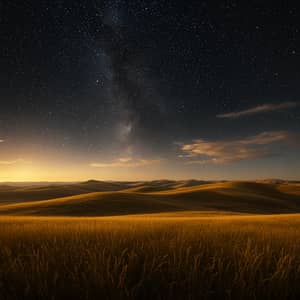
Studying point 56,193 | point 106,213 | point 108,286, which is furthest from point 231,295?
point 56,193

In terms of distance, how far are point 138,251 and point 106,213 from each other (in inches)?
1402

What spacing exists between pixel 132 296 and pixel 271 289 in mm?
1229

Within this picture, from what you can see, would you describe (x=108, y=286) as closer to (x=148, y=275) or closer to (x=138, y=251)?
(x=148, y=275)

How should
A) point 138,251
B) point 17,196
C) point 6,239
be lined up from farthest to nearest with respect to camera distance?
1. point 17,196
2. point 6,239
3. point 138,251

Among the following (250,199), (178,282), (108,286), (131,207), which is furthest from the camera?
(250,199)

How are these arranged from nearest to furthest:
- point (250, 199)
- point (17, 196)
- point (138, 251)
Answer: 1. point (138, 251)
2. point (250, 199)
3. point (17, 196)

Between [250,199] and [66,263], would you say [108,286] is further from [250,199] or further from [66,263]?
[250,199]

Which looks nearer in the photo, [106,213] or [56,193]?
[106,213]

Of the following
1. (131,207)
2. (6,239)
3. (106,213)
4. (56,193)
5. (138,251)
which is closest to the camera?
(138,251)

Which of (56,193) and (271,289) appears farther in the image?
(56,193)

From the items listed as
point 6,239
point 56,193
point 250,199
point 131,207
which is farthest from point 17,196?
point 6,239

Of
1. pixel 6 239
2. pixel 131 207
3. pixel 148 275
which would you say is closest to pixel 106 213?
pixel 131 207

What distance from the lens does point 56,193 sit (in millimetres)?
86625

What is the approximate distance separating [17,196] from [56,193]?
12628mm
